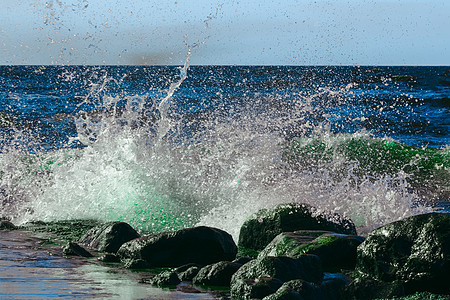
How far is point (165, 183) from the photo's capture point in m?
7.03

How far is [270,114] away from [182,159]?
15.2 ft

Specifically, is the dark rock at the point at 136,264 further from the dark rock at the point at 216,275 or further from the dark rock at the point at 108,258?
the dark rock at the point at 216,275

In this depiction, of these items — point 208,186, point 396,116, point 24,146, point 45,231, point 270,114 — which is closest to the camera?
point 45,231

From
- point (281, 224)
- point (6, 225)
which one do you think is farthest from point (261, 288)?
point (6, 225)

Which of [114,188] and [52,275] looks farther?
[114,188]

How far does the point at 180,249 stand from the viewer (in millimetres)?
4410

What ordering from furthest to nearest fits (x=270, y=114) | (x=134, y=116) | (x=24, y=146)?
1. (x=24, y=146)
2. (x=270, y=114)
3. (x=134, y=116)

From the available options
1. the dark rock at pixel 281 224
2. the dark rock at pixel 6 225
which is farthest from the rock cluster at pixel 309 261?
the dark rock at pixel 6 225

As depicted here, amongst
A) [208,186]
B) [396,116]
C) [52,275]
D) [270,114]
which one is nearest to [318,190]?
[208,186]

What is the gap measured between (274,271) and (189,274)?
70cm

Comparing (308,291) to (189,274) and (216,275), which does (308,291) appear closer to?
(216,275)

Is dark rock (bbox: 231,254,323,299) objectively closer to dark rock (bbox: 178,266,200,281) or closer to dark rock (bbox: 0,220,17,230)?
dark rock (bbox: 178,266,200,281)

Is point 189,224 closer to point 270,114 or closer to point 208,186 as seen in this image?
point 208,186

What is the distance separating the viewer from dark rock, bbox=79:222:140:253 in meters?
4.79
